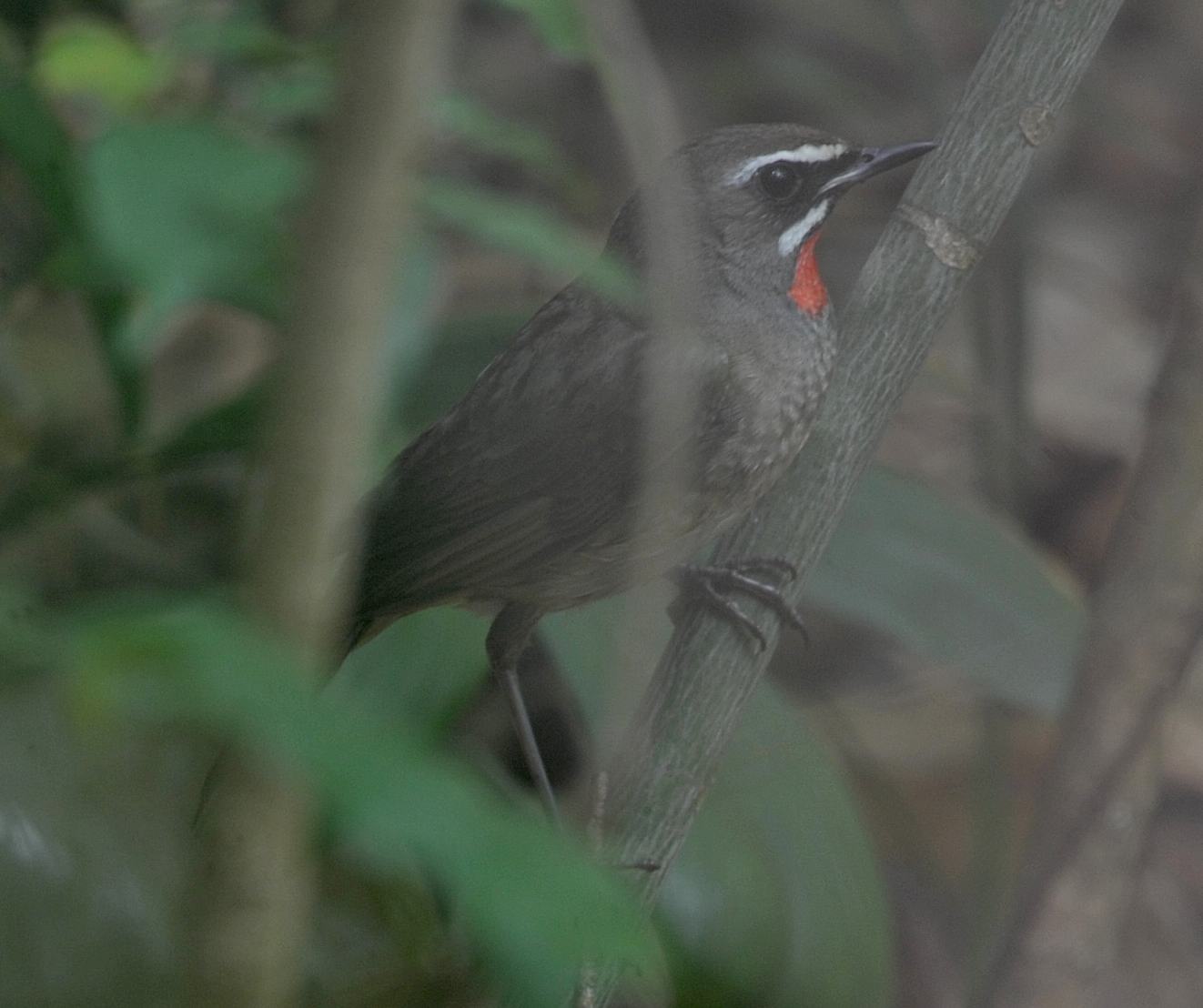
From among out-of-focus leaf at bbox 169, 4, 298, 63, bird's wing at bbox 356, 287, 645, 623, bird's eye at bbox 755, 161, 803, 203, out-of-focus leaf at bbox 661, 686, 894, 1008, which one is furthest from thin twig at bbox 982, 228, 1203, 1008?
out-of-focus leaf at bbox 169, 4, 298, 63

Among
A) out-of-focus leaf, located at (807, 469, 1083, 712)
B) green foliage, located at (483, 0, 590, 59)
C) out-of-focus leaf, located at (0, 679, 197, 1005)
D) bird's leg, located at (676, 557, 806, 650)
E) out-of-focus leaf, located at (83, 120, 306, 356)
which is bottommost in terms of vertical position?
out-of-focus leaf, located at (0, 679, 197, 1005)

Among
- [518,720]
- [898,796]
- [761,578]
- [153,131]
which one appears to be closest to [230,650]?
[153,131]

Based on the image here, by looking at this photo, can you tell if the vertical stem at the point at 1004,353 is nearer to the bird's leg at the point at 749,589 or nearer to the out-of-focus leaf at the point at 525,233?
the bird's leg at the point at 749,589

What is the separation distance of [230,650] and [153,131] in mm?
516

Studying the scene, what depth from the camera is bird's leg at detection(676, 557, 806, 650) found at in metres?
2.00

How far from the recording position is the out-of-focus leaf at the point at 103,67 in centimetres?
211

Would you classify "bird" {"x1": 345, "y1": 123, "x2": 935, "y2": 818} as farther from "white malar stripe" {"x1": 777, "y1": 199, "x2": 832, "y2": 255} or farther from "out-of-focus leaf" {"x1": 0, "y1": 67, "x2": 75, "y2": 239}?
"out-of-focus leaf" {"x1": 0, "y1": 67, "x2": 75, "y2": 239}

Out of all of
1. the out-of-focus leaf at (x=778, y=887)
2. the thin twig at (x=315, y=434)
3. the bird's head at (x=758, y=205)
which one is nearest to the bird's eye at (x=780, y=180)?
the bird's head at (x=758, y=205)

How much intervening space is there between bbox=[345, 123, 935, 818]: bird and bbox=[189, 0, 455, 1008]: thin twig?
4.89ft

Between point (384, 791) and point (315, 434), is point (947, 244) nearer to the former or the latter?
point (315, 434)

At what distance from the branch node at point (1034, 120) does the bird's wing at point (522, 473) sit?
0.70 m

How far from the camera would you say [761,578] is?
2.13 m

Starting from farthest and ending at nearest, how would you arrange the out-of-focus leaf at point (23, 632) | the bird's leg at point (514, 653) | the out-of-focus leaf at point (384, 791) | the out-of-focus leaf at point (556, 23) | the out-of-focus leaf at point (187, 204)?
Result: the bird's leg at point (514, 653)
the out-of-focus leaf at point (556, 23)
the out-of-focus leaf at point (187, 204)
the out-of-focus leaf at point (23, 632)
the out-of-focus leaf at point (384, 791)

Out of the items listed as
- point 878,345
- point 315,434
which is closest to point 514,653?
point 878,345
